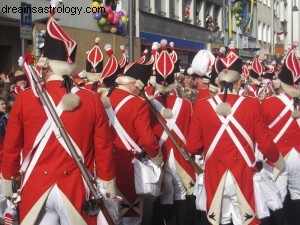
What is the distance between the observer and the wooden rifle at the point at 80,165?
4367 mm

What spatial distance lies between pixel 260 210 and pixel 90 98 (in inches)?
83.0

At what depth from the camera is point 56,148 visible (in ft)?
14.5

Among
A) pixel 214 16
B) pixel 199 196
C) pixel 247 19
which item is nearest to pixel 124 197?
pixel 199 196

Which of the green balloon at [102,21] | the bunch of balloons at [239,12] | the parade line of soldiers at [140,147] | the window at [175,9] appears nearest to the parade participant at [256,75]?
the parade line of soldiers at [140,147]

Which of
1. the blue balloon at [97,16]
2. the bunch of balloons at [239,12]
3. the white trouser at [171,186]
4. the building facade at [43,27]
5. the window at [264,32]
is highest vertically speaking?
the bunch of balloons at [239,12]

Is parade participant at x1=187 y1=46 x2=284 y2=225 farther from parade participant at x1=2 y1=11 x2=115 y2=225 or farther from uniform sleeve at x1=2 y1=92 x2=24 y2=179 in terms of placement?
uniform sleeve at x1=2 y1=92 x2=24 y2=179

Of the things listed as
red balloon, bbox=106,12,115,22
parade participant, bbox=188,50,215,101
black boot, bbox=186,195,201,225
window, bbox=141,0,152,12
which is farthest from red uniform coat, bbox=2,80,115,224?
window, bbox=141,0,152,12

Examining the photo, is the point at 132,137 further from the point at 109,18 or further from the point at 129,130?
the point at 109,18

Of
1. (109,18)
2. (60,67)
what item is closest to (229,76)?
(60,67)

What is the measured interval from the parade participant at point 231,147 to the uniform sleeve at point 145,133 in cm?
50

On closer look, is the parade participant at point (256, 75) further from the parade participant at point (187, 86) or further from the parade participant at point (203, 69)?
the parade participant at point (203, 69)

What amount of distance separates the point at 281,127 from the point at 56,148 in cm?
313

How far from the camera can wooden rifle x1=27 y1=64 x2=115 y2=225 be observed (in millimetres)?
4367

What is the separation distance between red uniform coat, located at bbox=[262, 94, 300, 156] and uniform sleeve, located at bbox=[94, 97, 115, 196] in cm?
270
